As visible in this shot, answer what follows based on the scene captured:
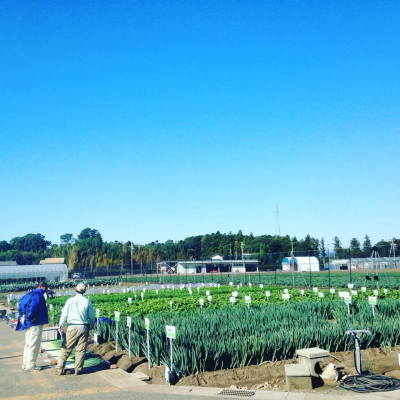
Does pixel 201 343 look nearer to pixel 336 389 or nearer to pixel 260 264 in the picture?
pixel 336 389

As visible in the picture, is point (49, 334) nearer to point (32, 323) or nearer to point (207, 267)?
point (32, 323)

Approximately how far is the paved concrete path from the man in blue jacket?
0.23m

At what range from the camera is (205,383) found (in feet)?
24.8

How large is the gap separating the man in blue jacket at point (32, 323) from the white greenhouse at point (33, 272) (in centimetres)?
5487

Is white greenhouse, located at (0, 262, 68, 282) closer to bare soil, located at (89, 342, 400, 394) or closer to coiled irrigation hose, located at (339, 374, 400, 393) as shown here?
bare soil, located at (89, 342, 400, 394)

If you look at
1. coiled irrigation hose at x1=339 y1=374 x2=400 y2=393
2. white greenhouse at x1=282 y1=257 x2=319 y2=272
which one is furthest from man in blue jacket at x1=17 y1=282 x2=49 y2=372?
white greenhouse at x1=282 y1=257 x2=319 y2=272

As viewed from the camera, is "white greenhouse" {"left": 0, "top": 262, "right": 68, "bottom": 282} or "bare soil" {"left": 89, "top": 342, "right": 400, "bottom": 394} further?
"white greenhouse" {"left": 0, "top": 262, "right": 68, "bottom": 282}

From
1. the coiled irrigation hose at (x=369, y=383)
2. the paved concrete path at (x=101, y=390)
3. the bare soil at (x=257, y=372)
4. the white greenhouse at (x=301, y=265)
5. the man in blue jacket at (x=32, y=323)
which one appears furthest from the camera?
the white greenhouse at (x=301, y=265)

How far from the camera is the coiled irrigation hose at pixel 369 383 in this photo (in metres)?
6.64

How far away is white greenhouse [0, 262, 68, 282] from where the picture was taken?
59.2 meters

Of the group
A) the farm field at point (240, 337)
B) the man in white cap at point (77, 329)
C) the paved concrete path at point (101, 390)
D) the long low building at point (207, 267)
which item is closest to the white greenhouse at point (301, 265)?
the long low building at point (207, 267)

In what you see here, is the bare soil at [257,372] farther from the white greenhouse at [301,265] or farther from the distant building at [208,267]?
the distant building at [208,267]

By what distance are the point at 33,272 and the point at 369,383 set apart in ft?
198

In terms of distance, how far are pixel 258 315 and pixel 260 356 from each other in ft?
10.1
